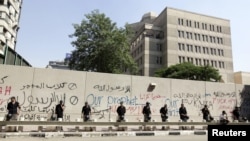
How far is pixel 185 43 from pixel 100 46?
38.9 m

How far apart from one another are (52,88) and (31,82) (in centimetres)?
121

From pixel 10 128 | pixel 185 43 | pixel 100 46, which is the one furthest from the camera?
pixel 185 43

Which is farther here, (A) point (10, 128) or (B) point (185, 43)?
(B) point (185, 43)

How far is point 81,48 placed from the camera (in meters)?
33.3

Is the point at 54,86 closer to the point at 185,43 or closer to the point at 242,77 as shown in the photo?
the point at 185,43

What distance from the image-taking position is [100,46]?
1264 inches

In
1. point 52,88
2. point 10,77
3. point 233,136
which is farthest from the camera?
point 52,88

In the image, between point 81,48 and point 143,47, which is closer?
point 81,48

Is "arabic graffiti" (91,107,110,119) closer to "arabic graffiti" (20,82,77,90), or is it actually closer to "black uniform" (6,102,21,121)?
"arabic graffiti" (20,82,77,90)

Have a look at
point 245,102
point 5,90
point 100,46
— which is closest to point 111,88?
point 5,90

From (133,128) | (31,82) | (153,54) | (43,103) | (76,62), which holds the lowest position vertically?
(133,128)

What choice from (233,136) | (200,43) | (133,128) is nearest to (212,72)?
(200,43)

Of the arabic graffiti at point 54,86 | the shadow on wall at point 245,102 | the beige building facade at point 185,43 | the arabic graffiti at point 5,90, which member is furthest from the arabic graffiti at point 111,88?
the beige building facade at point 185,43

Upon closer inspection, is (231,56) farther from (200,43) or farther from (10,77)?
(10,77)
